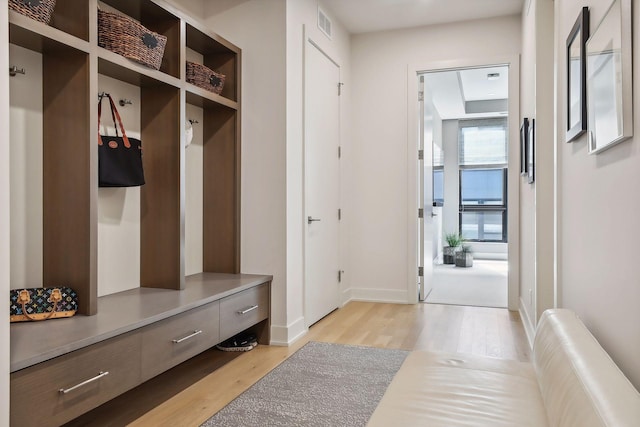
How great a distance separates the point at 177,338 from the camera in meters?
2.42

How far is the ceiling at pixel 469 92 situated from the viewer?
21.0 feet

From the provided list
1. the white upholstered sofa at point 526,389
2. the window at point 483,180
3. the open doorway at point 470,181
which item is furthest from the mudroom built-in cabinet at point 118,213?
the window at point 483,180

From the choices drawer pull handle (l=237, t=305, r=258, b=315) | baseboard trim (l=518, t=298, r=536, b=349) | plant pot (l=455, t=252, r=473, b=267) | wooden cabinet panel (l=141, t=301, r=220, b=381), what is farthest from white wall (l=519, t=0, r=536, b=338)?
plant pot (l=455, t=252, r=473, b=267)

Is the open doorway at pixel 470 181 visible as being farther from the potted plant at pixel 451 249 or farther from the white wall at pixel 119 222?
the white wall at pixel 119 222

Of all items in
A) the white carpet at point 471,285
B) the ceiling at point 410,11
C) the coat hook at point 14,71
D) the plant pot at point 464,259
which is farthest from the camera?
the plant pot at point 464,259

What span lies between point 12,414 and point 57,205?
100 cm

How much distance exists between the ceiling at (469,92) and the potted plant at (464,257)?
2.47 metres

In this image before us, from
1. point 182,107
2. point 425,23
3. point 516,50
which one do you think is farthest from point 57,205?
point 516,50

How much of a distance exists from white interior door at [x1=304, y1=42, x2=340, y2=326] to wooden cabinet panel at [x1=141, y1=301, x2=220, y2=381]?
118cm

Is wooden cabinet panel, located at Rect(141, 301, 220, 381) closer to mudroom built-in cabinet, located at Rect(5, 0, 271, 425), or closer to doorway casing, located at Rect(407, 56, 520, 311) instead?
mudroom built-in cabinet, located at Rect(5, 0, 271, 425)

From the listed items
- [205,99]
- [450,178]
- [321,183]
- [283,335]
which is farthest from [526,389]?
[450,178]

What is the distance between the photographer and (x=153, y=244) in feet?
9.73

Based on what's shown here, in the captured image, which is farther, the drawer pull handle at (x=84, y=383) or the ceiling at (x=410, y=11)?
the ceiling at (x=410, y=11)

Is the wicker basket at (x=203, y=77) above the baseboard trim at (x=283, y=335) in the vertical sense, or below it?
above
